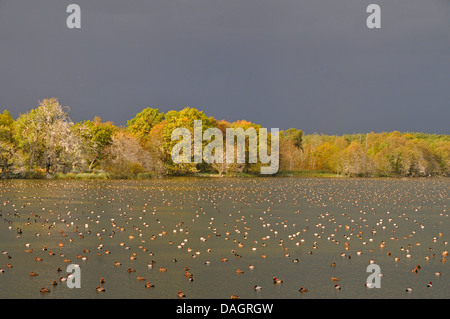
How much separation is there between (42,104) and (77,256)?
68.3 m

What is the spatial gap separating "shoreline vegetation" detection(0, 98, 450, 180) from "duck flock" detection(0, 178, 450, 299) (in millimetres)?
43021

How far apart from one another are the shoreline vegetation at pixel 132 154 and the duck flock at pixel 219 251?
4302cm

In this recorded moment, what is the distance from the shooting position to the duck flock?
643 inches

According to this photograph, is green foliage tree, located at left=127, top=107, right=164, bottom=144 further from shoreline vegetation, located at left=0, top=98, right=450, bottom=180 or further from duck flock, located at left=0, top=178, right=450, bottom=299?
duck flock, located at left=0, top=178, right=450, bottom=299

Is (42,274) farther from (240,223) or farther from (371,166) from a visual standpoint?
(371,166)

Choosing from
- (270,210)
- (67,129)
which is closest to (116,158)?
(67,129)

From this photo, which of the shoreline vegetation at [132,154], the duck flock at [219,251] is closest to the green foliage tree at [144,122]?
the shoreline vegetation at [132,154]

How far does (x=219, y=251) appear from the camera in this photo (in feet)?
73.7

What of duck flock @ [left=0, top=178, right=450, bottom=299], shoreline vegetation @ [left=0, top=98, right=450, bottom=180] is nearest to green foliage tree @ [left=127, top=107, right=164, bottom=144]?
shoreline vegetation @ [left=0, top=98, right=450, bottom=180]

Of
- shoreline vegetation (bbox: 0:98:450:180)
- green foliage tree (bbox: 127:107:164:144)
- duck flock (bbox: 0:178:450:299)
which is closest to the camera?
duck flock (bbox: 0:178:450:299)

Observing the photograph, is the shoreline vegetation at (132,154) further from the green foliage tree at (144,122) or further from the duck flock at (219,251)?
the duck flock at (219,251)

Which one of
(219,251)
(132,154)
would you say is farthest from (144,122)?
(219,251)

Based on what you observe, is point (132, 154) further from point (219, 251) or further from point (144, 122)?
point (219, 251)

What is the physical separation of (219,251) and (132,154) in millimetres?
69938
